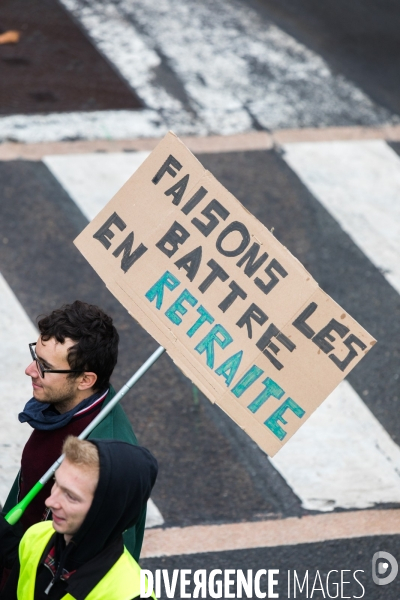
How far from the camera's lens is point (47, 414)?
4.02 m

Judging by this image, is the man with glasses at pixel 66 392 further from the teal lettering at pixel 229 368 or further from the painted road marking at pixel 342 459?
the painted road marking at pixel 342 459

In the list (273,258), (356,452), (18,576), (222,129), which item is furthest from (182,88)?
(18,576)

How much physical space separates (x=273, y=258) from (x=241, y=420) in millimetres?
683

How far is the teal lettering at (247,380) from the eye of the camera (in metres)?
3.80

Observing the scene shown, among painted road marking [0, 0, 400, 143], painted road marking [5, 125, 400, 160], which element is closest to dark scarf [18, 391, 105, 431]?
painted road marking [5, 125, 400, 160]

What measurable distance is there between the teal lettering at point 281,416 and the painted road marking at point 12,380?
89.9 inches

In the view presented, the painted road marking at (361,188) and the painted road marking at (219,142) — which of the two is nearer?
the painted road marking at (361,188)

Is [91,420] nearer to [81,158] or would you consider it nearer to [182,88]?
[81,158]

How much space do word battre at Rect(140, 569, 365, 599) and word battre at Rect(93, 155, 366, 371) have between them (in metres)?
1.97

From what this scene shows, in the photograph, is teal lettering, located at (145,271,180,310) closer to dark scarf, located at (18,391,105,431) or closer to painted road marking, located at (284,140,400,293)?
dark scarf, located at (18,391,105,431)

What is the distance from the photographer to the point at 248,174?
845 cm

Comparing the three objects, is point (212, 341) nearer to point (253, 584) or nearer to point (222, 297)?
point (222, 297)

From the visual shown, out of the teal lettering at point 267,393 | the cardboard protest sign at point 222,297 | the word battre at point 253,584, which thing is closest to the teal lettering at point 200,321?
the cardboard protest sign at point 222,297

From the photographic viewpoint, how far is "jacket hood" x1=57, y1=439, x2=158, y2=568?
3.14m
